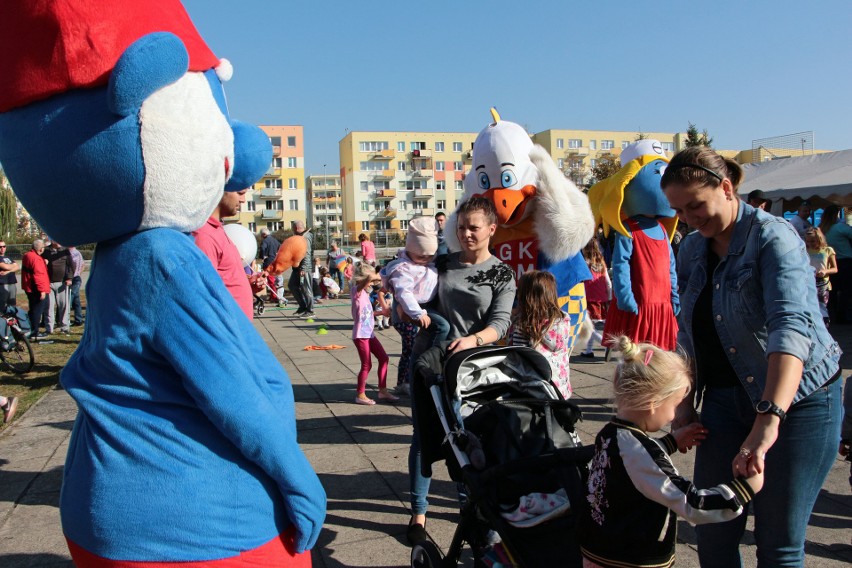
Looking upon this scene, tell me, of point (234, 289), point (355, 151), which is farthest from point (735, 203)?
point (355, 151)

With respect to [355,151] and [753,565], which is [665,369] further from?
[355,151]

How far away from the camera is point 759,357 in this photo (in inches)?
92.9

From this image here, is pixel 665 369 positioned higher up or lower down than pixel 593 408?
higher up

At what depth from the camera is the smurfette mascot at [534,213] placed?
4.26 meters

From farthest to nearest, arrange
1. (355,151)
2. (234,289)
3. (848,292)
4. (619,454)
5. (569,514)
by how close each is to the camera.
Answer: (355,151)
(848,292)
(234,289)
(569,514)
(619,454)

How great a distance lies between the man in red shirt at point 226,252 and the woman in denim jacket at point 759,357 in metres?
1.88

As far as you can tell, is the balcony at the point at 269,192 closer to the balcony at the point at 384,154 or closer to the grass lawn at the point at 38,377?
the balcony at the point at 384,154

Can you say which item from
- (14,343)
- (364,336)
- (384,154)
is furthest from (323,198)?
(364,336)

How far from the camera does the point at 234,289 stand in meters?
2.98

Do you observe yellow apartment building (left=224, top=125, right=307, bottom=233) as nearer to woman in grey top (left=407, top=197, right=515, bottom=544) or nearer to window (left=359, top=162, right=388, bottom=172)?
window (left=359, top=162, right=388, bottom=172)

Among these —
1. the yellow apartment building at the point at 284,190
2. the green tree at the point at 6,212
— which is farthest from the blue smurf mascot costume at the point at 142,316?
the yellow apartment building at the point at 284,190

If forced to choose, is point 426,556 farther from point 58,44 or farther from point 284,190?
point 284,190

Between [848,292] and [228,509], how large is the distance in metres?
12.3

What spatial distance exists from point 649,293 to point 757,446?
3.31 metres
